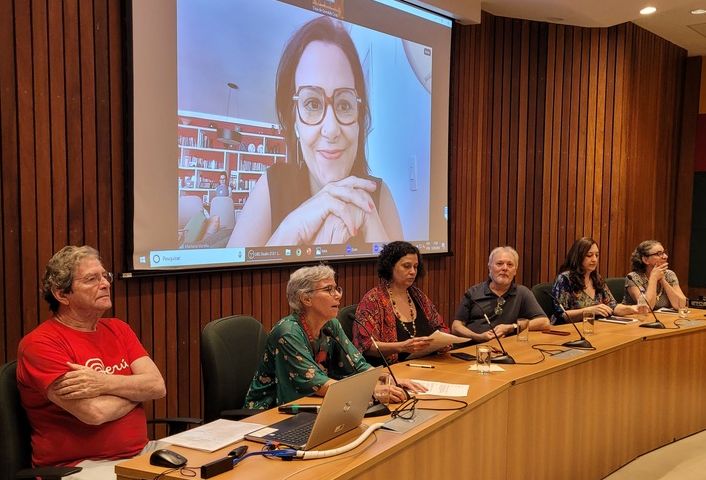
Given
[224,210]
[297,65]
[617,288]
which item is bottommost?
[617,288]

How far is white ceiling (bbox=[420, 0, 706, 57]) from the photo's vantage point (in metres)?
5.73

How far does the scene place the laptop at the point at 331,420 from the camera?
2.00 metres

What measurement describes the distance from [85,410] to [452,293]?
4156mm

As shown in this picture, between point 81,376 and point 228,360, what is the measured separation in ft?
2.65

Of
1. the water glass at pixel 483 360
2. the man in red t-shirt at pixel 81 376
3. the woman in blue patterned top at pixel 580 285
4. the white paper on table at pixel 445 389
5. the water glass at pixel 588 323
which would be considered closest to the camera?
the man in red t-shirt at pixel 81 376

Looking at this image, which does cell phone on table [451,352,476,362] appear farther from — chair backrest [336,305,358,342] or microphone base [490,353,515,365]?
chair backrest [336,305,358,342]

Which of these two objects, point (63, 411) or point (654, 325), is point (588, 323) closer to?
point (654, 325)

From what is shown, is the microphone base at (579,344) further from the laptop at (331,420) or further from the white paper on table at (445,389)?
the laptop at (331,420)

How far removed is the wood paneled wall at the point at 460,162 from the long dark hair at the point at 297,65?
0.90 m

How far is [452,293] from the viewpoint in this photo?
239 inches

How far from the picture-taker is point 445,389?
2787 millimetres

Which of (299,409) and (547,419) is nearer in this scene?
(299,409)

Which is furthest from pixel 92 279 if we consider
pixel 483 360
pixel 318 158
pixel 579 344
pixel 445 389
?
pixel 579 344

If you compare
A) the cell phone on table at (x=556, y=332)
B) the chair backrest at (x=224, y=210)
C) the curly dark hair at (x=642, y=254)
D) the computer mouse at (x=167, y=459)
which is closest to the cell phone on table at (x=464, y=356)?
the cell phone on table at (x=556, y=332)
